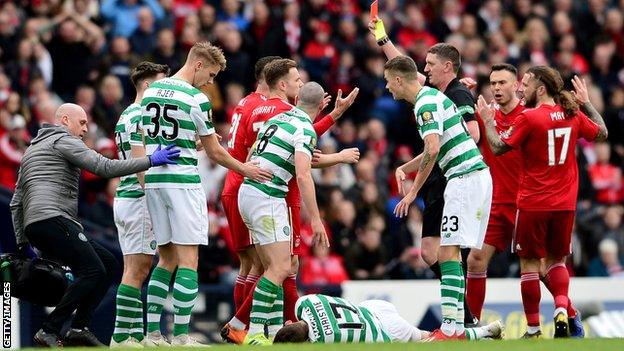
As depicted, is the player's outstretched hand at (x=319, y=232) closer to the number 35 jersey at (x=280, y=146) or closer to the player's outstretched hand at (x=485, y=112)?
the number 35 jersey at (x=280, y=146)

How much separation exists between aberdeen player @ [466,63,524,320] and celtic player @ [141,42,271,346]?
2983 millimetres

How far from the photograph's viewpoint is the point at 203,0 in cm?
2383

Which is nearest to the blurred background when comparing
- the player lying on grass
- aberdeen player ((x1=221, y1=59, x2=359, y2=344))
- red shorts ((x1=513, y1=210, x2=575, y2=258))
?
aberdeen player ((x1=221, y1=59, x2=359, y2=344))

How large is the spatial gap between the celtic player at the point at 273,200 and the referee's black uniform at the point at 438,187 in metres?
1.47

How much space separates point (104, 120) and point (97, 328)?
3882mm

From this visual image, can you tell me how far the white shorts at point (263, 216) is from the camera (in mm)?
13891

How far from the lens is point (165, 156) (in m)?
13.0

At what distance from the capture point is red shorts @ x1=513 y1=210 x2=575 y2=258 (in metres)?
14.7

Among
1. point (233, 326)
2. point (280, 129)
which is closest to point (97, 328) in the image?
point (233, 326)

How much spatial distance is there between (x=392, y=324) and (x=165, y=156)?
2.98m

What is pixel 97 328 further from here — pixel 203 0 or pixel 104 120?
pixel 203 0

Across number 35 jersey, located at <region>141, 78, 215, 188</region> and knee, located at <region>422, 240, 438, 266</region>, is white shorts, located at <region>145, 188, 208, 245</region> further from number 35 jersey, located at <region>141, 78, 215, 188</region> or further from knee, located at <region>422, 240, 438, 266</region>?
knee, located at <region>422, 240, 438, 266</region>

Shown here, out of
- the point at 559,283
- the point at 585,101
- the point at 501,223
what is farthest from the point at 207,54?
the point at 559,283

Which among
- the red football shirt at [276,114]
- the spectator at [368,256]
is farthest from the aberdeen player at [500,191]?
the spectator at [368,256]
